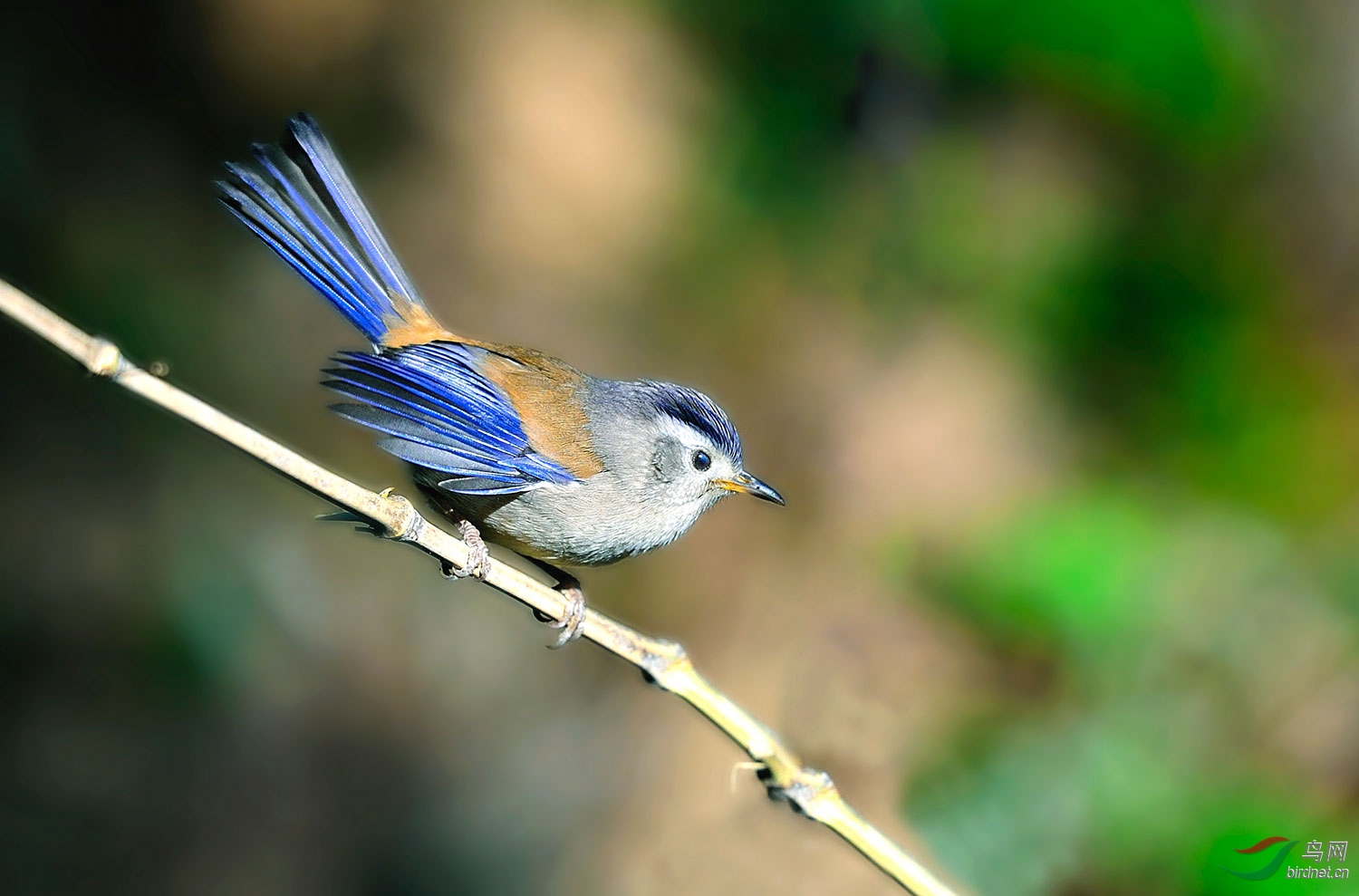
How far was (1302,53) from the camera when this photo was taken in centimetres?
432

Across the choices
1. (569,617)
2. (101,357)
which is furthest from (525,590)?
(101,357)

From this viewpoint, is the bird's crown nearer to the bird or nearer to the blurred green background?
the bird

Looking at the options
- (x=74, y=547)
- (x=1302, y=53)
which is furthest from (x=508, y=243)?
(x=1302, y=53)

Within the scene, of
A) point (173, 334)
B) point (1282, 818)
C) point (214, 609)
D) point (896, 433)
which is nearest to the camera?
point (1282, 818)

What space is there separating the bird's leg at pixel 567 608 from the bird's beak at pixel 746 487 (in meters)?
0.50

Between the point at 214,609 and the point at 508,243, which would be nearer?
the point at 214,609

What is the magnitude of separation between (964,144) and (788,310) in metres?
1.20

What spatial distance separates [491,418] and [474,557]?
1.98ft

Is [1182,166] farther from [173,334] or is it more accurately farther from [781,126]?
[173,334]

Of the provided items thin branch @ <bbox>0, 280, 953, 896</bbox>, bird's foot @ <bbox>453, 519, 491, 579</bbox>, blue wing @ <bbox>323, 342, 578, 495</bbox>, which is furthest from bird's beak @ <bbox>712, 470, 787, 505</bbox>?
thin branch @ <bbox>0, 280, 953, 896</bbox>

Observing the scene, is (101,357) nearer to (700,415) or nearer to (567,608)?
(567,608)

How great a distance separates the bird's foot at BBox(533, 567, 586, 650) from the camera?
2.96m

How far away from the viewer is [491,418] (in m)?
3.09

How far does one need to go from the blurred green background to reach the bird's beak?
948 mm
